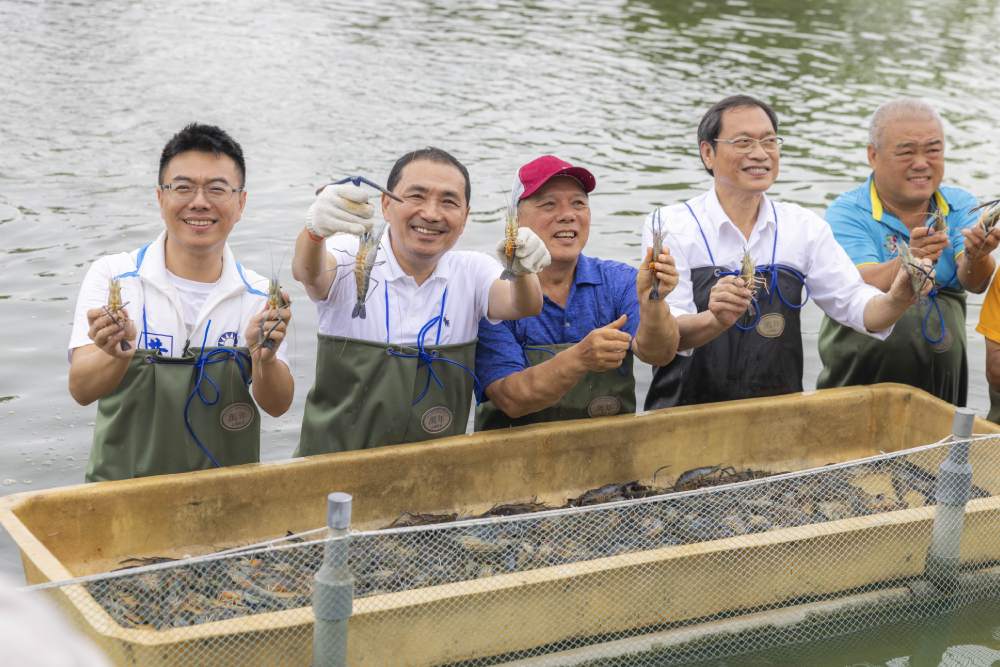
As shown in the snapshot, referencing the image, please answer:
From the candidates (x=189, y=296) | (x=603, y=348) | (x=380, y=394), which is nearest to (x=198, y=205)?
(x=189, y=296)

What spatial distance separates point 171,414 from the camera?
513 centimetres

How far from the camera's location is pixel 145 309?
5.02m

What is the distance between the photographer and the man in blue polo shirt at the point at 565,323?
17.6ft

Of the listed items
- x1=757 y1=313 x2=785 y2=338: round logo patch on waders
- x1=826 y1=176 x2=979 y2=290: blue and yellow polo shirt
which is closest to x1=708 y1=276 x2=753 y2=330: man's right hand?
x1=757 y1=313 x2=785 y2=338: round logo patch on waders

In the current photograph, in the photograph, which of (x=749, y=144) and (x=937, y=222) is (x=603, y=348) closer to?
(x=749, y=144)

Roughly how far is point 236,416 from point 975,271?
3850 mm

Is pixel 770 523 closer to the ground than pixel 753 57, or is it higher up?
closer to the ground

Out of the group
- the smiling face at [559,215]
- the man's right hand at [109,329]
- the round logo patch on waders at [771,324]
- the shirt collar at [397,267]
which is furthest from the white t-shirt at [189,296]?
the round logo patch on waders at [771,324]

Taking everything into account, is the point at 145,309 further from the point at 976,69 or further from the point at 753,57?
the point at 976,69

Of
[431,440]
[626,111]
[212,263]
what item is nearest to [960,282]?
[431,440]

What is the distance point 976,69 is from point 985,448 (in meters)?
16.1

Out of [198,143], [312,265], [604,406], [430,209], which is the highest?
[198,143]

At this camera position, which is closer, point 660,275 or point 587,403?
point 660,275

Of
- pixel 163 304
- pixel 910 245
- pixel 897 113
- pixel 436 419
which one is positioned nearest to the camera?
pixel 163 304
